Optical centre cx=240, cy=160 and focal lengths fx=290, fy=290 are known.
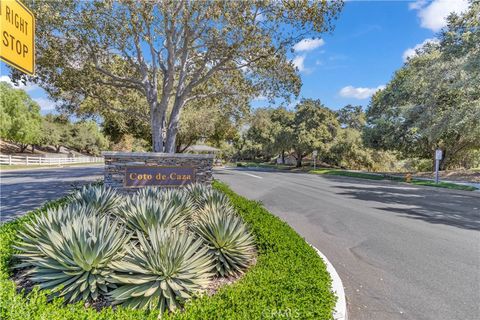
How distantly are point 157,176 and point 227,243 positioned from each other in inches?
252

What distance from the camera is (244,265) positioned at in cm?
A: 453

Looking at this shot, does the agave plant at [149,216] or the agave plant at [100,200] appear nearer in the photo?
the agave plant at [149,216]

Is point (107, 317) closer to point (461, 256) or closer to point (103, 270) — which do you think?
point (103, 270)

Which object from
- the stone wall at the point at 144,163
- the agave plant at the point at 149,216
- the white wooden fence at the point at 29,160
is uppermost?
the stone wall at the point at 144,163

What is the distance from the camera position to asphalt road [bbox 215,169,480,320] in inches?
157

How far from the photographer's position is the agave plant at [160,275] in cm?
328

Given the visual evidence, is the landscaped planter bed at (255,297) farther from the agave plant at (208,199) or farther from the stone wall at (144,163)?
the stone wall at (144,163)

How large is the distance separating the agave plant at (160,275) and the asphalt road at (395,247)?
83.8 inches

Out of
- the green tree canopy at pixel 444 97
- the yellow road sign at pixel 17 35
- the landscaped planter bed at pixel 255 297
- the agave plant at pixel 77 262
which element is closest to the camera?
the yellow road sign at pixel 17 35

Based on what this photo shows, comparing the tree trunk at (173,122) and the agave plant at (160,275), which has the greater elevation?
the tree trunk at (173,122)

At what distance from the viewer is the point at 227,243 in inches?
178

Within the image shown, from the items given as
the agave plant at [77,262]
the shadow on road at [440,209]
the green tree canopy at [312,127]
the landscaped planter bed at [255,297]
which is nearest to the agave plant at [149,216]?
the agave plant at [77,262]

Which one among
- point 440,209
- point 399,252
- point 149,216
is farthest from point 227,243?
point 440,209

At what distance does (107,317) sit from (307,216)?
7835mm
